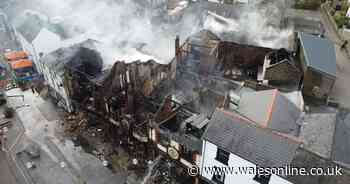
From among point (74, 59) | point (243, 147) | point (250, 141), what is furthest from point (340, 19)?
point (74, 59)

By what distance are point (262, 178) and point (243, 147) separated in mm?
1794

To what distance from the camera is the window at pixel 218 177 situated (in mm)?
15298

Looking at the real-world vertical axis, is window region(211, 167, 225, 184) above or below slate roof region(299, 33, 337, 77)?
below

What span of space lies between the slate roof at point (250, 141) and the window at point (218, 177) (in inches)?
85.2

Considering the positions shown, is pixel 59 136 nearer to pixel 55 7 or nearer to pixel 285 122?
pixel 285 122

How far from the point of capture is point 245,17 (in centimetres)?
3422

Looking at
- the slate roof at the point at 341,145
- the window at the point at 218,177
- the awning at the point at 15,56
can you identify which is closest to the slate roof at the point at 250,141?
the window at the point at 218,177

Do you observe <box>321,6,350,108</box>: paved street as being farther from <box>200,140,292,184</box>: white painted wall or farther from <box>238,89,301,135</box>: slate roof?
<box>200,140,292,184</box>: white painted wall

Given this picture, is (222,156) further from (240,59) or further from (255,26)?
(255,26)

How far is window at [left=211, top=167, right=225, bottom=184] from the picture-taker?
15.3 metres

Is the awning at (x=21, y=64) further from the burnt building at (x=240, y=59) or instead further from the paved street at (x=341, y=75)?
the paved street at (x=341, y=75)

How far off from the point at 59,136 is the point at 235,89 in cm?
1537

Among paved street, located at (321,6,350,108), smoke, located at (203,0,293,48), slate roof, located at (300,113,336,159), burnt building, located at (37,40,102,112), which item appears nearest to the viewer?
slate roof, located at (300,113,336,159)

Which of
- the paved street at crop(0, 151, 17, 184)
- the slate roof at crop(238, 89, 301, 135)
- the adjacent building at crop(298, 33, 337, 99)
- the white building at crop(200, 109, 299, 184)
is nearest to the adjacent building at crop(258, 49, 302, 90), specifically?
the adjacent building at crop(298, 33, 337, 99)
